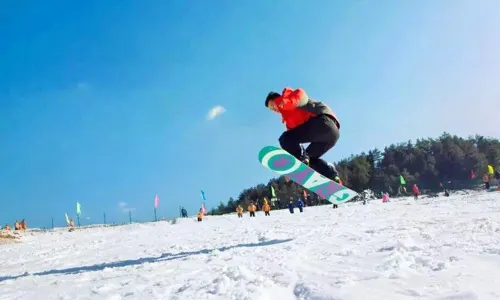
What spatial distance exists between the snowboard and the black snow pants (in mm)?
146

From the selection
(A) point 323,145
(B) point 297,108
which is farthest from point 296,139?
(A) point 323,145

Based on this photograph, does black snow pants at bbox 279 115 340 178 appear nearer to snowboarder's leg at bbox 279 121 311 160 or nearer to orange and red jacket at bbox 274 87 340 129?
snowboarder's leg at bbox 279 121 311 160

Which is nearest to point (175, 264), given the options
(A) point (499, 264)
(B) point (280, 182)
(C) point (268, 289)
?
(C) point (268, 289)

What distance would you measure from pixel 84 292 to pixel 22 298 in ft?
2.65

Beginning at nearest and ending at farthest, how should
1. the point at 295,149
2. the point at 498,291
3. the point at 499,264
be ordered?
the point at 498,291, the point at 499,264, the point at 295,149

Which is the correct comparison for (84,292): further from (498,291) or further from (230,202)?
(230,202)

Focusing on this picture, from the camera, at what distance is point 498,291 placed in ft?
8.81

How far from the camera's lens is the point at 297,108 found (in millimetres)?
6922

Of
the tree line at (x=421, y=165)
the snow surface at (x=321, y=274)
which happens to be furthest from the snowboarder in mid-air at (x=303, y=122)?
the tree line at (x=421, y=165)

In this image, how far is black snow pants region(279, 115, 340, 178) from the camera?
685 cm

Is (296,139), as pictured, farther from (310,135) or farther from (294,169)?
(294,169)

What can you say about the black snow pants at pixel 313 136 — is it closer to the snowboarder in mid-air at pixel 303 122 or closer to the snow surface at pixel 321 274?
the snowboarder in mid-air at pixel 303 122

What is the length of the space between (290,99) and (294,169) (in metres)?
1.46

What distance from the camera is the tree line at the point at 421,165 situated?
75938 mm
